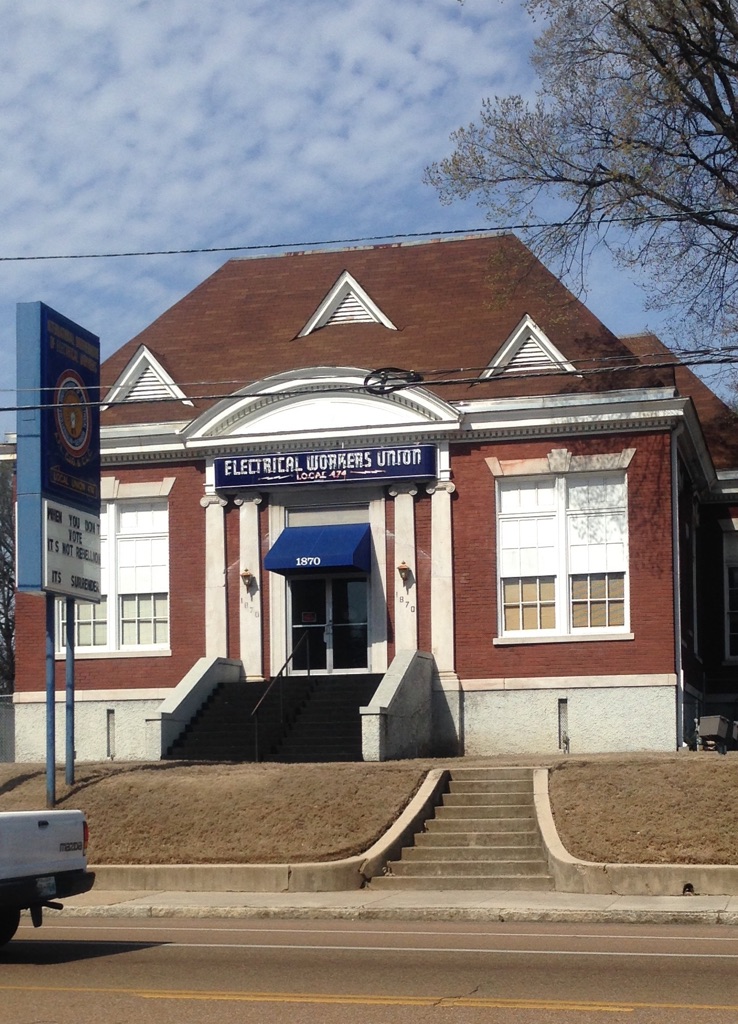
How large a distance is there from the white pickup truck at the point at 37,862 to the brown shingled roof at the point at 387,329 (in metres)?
15.6

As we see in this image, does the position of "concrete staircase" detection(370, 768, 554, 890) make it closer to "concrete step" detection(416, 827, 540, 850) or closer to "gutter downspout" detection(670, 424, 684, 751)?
"concrete step" detection(416, 827, 540, 850)

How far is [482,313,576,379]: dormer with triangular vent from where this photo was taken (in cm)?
2812

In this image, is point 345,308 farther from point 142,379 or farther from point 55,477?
point 55,477

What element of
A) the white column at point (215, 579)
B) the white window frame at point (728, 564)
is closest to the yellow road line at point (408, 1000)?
the white column at point (215, 579)

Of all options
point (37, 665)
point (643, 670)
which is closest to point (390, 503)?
point (643, 670)

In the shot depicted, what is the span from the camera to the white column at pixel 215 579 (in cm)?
2798

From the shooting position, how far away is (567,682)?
Result: 85.7ft

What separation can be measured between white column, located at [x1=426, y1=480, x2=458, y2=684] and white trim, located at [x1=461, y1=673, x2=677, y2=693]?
559 mm

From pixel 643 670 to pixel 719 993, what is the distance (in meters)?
15.9

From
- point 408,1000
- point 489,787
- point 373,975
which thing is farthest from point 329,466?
point 408,1000

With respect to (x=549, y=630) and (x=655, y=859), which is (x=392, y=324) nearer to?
(x=549, y=630)

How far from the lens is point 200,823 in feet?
65.9

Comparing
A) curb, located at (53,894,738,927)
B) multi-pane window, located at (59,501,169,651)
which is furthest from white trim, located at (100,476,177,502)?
curb, located at (53,894,738,927)

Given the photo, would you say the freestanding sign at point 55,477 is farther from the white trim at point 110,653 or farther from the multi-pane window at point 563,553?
the multi-pane window at point 563,553
